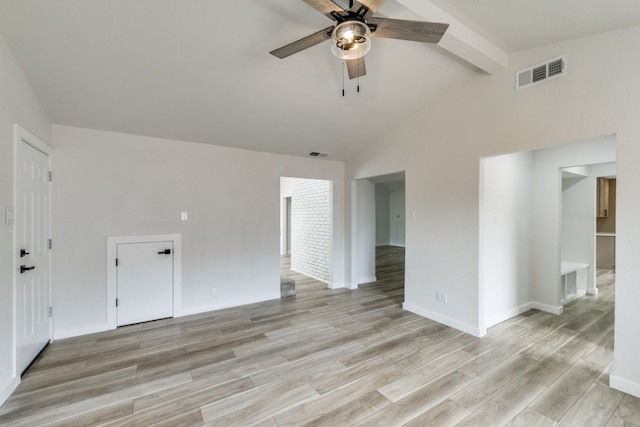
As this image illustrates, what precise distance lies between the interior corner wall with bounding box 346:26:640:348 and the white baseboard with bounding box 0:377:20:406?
4.21 metres

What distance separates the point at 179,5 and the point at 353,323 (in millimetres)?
3696

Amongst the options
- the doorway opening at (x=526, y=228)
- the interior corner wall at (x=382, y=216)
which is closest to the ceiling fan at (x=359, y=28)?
the doorway opening at (x=526, y=228)

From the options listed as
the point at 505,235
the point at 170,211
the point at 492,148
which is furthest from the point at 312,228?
the point at 492,148

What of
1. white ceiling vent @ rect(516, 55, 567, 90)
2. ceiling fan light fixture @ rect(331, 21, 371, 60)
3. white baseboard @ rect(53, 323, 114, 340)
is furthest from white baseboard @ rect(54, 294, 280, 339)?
white ceiling vent @ rect(516, 55, 567, 90)

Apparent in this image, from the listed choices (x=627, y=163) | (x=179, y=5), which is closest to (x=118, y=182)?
(x=179, y=5)

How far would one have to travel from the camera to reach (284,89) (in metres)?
3.11

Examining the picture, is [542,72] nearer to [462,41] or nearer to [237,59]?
[462,41]

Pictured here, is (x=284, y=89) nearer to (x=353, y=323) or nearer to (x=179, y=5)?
(x=179, y=5)

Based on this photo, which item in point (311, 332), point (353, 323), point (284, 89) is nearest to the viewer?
point (284, 89)

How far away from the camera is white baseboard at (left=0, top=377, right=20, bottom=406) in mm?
2066

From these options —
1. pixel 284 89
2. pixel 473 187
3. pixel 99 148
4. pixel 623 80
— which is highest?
pixel 284 89

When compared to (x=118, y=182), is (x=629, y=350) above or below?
below

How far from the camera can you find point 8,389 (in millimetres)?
2152

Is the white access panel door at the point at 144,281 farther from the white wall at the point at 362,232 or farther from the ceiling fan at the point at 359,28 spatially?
the ceiling fan at the point at 359,28
